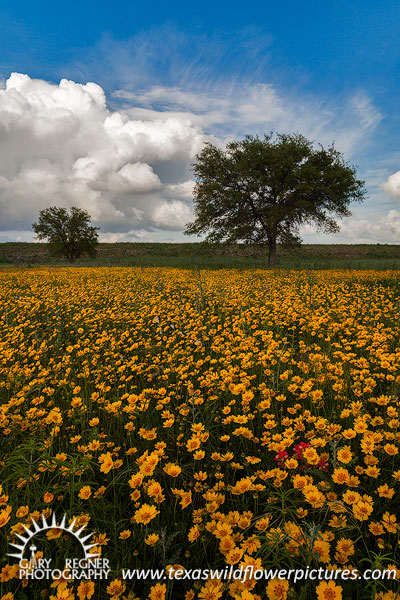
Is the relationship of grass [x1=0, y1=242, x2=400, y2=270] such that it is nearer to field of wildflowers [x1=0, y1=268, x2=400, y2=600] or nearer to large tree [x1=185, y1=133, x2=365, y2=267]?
large tree [x1=185, y1=133, x2=365, y2=267]

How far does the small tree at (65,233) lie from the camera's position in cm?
4122

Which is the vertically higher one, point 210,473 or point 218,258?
point 218,258

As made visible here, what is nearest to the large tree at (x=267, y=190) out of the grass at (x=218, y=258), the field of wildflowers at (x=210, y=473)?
the grass at (x=218, y=258)

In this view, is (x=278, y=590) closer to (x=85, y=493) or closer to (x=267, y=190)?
(x=85, y=493)

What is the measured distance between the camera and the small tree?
41219 millimetres

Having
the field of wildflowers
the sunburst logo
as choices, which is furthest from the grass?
the sunburst logo

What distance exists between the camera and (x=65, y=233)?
42000 mm

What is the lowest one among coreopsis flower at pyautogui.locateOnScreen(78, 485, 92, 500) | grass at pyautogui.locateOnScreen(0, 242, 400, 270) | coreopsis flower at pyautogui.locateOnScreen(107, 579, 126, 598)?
coreopsis flower at pyautogui.locateOnScreen(107, 579, 126, 598)

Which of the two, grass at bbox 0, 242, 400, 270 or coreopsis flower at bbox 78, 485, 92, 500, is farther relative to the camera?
grass at bbox 0, 242, 400, 270

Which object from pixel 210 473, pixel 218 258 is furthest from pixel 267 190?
pixel 210 473

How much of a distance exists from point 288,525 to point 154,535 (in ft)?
2.35

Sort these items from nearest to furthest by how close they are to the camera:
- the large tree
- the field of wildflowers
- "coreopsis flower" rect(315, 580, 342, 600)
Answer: "coreopsis flower" rect(315, 580, 342, 600) < the field of wildflowers < the large tree

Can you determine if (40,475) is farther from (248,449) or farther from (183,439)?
(248,449)

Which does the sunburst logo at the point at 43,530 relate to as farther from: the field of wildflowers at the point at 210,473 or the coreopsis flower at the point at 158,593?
the coreopsis flower at the point at 158,593
